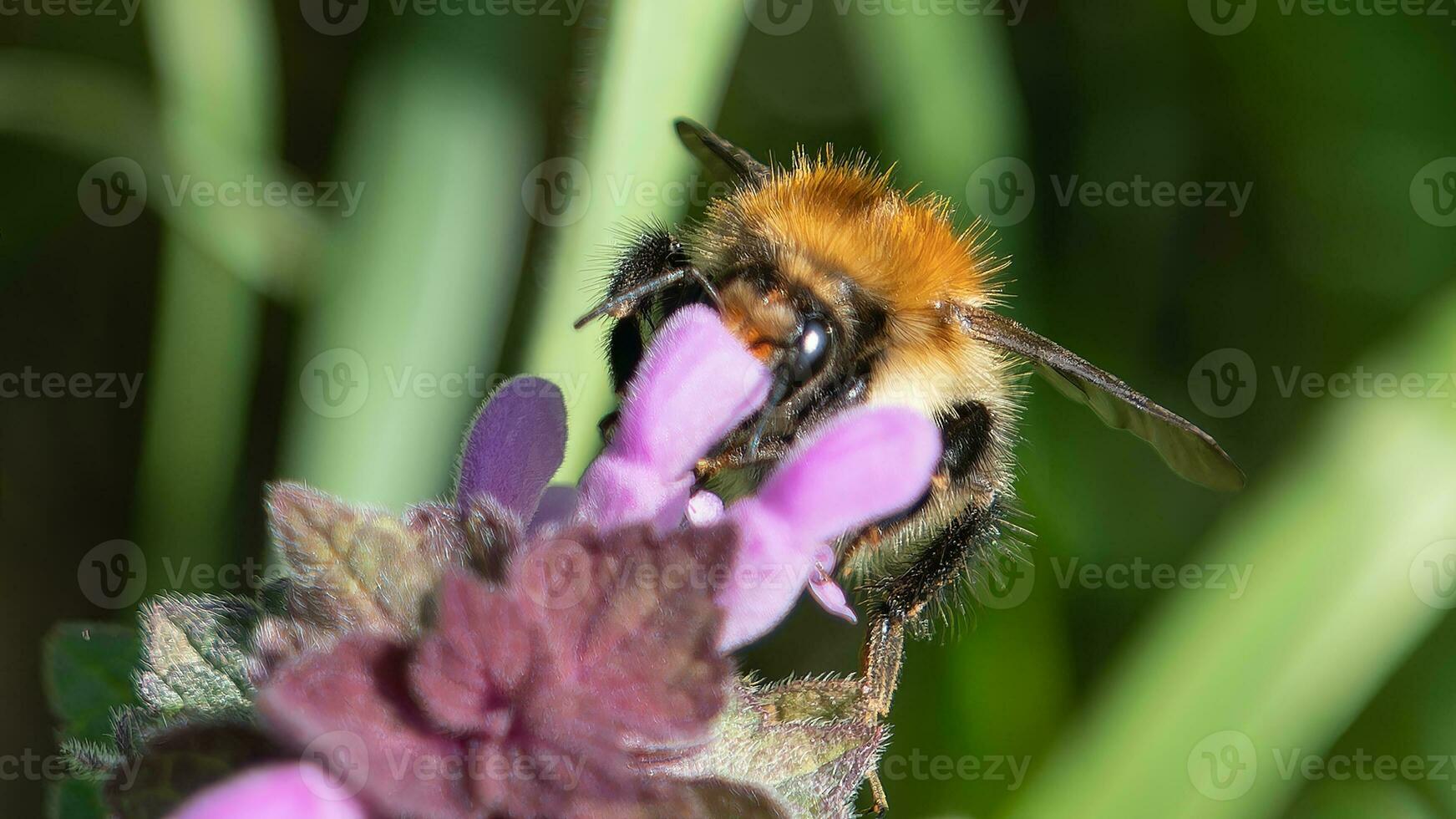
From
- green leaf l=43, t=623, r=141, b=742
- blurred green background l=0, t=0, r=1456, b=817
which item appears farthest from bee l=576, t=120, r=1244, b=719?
blurred green background l=0, t=0, r=1456, b=817

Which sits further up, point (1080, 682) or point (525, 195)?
point (525, 195)

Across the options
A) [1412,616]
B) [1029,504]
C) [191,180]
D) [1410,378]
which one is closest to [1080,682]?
[1029,504]

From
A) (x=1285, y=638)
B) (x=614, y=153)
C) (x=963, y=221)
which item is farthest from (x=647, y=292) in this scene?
(x=963, y=221)

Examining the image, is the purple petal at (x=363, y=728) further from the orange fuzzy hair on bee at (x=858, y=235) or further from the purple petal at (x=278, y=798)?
the orange fuzzy hair on bee at (x=858, y=235)

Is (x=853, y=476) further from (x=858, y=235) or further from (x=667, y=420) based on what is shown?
(x=858, y=235)

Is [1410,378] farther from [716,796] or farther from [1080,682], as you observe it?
[716,796]
